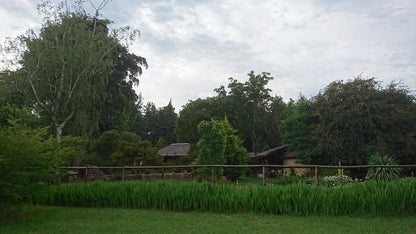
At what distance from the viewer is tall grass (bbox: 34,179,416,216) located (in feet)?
27.8

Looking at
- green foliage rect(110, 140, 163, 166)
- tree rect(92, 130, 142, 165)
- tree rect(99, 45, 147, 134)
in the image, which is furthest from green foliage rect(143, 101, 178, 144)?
green foliage rect(110, 140, 163, 166)

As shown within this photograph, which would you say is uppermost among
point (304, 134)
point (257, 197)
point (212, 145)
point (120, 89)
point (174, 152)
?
point (120, 89)

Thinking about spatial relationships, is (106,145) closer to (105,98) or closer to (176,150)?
(105,98)

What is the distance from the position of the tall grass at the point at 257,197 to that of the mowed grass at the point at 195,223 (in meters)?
0.30

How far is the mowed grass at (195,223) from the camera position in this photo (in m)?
7.21

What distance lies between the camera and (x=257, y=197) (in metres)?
9.04

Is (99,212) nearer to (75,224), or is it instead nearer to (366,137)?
(75,224)

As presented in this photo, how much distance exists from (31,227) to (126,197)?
2887 mm

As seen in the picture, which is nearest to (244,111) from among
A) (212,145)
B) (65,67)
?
(212,145)

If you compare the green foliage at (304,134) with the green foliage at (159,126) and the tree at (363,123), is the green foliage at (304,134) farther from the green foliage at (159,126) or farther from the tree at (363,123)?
the green foliage at (159,126)

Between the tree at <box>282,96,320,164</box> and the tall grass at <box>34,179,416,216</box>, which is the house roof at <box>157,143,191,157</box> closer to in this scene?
the tree at <box>282,96,320,164</box>

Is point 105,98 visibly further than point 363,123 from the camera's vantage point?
Yes

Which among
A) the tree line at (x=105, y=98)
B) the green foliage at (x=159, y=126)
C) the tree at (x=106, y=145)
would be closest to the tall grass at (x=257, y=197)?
the tree line at (x=105, y=98)

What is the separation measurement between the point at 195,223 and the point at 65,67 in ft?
46.6
